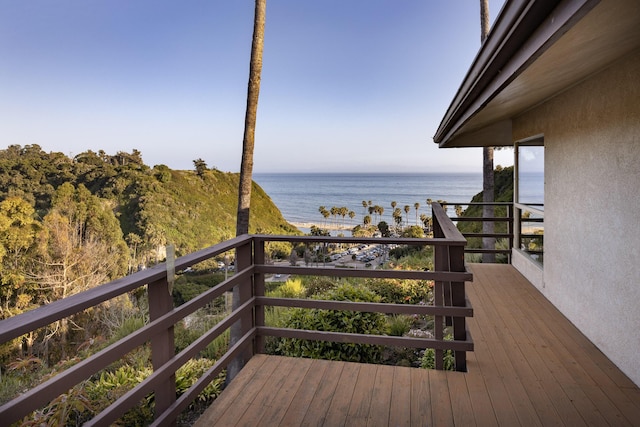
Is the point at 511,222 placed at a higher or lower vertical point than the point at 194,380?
higher

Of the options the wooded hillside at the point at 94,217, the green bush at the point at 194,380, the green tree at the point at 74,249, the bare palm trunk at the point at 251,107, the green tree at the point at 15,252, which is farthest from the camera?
the wooded hillside at the point at 94,217

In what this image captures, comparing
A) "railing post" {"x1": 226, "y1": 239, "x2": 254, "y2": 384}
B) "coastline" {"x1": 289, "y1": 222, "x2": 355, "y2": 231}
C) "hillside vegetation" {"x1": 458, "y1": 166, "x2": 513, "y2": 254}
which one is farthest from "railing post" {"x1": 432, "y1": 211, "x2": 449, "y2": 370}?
"coastline" {"x1": 289, "y1": 222, "x2": 355, "y2": 231}

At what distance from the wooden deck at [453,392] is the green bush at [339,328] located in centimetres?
90

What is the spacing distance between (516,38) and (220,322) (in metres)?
2.38

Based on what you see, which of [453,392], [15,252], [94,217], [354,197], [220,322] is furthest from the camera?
[354,197]

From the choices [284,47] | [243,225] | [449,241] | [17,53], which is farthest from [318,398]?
[17,53]

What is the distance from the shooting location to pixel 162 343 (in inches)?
78.1

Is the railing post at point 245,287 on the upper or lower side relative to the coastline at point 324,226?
upper

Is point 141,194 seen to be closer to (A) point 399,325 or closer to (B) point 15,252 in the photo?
(B) point 15,252

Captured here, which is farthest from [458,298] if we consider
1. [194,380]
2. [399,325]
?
[194,380]

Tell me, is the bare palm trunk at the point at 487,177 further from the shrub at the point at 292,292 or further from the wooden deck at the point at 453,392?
the wooden deck at the point at 453,392

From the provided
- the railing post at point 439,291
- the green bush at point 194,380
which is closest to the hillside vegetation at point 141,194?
the green bush at point 194,380

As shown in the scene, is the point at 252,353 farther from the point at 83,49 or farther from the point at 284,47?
the point at 83,49

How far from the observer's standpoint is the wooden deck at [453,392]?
7.20ft
